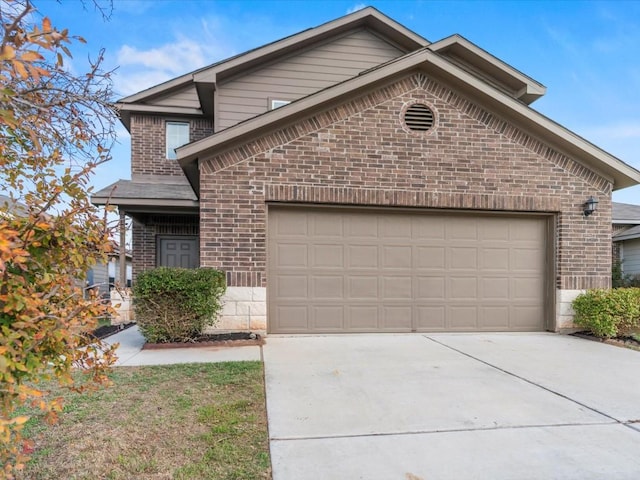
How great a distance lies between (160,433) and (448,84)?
24.8 feet

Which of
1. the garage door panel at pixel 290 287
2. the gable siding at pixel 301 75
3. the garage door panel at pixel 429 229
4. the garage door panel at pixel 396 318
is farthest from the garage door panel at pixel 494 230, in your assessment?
the gable siding at pixel 301 75

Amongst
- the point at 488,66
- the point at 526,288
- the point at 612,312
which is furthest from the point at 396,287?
the point at 488,66

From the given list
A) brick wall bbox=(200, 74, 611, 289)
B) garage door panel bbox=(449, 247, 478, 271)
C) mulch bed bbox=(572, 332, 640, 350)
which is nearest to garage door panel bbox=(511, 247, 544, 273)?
A: brick wall bbox=(200, 74, 611, 289)

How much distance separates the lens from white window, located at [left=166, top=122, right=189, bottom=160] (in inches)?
462

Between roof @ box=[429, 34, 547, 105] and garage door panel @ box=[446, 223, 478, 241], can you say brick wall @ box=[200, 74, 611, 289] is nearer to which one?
garage door panel @ box=[446, 223, 478, 241]

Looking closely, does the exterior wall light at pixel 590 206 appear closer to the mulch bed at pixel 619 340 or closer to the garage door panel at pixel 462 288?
the mulch bed at pixel 619 340

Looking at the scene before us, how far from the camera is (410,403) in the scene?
4020 mm

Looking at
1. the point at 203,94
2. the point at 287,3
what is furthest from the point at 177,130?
the point at 287,3

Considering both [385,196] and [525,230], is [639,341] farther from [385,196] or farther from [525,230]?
[385,196]

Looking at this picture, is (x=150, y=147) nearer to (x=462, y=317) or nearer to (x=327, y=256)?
(x=327, y=256)

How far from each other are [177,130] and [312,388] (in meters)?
9.80

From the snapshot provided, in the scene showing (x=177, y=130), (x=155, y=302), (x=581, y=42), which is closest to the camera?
(x=155, y=302)

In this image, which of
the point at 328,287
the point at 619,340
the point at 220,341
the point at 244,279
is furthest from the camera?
the point at 328,287

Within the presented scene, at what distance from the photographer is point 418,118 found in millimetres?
7742
